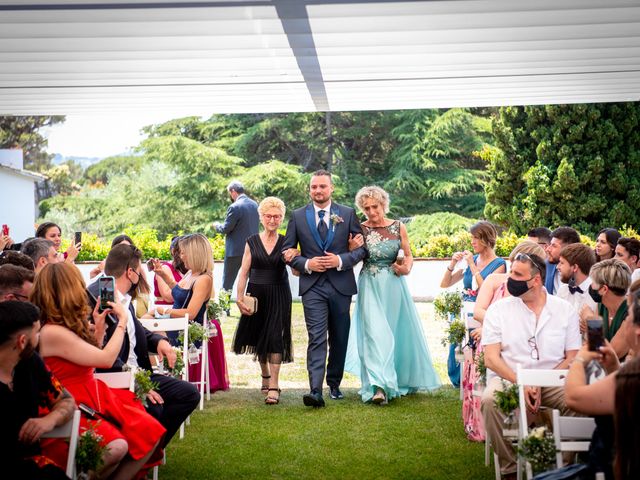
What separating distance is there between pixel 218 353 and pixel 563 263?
12.1 feet

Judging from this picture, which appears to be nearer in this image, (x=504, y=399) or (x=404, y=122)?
(x=504, y=399)

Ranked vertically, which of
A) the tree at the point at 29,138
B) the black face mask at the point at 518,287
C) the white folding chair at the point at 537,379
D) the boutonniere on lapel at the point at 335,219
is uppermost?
the tree at the point at 29,138

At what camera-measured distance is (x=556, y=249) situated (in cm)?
795

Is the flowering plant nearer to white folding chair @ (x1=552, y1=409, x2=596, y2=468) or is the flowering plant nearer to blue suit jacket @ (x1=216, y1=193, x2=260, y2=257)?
white folding chair @ (x1=552, y1=409, x2=596, y2=468)

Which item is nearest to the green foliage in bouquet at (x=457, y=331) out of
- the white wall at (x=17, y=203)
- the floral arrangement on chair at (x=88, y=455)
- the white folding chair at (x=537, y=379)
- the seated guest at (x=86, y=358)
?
the white folding chair at (x=537, y=379)

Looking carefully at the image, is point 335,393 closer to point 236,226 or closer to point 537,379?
point 537,379

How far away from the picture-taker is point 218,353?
8.65 meters

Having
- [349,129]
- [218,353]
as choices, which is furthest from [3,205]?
[218,353]

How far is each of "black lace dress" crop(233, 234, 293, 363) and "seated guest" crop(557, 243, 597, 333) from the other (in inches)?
106

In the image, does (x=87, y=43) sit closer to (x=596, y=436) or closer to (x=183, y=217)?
(x=596, y=436)

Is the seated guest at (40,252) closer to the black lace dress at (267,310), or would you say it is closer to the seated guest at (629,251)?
the black lace dress at (267,310)

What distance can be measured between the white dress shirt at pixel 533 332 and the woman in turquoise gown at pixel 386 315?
2712 mm

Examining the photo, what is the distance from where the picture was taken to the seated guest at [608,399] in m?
3.24

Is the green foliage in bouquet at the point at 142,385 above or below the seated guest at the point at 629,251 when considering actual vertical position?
below
